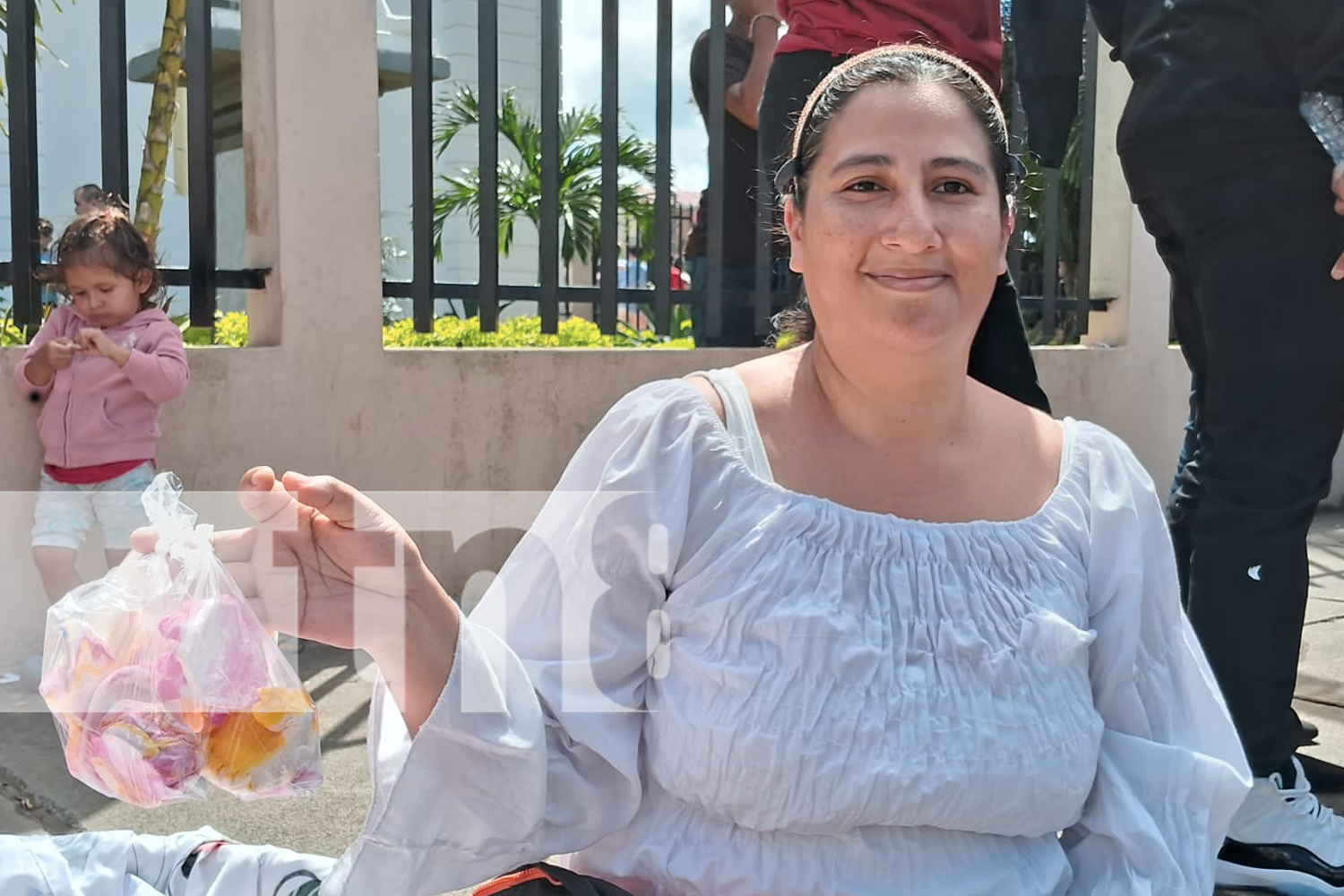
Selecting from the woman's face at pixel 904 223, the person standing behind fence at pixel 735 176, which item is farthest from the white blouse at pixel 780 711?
the person standing behind fence at pixel 735 176

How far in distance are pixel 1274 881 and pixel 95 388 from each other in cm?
321

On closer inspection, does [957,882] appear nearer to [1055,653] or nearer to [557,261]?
[1055,653]

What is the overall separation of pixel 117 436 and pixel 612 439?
263 centimetres

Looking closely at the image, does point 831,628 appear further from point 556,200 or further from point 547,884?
point 556,200

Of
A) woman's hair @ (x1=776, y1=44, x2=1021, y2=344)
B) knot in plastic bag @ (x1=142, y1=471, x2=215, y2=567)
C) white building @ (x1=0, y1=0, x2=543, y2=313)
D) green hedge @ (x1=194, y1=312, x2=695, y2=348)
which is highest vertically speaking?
white building @ (x1=0, y1=0, x2=543, y2=313)

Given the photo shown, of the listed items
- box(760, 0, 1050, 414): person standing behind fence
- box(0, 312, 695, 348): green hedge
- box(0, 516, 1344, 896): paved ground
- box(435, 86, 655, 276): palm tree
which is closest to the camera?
box(760, 0, 1050, 414): person standing behind fence

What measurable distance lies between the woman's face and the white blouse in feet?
0.74

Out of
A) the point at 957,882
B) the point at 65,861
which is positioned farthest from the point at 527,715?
the point at 65,861

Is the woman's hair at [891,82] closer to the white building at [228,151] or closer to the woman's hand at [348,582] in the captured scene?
the woman's hand at [348,582]

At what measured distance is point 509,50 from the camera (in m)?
16.5

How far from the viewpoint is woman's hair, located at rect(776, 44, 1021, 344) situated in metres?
1.64

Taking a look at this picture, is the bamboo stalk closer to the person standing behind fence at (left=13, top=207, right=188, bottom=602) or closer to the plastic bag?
the person standing behind fence at (left=13, top=207, right=188, bottom=602)

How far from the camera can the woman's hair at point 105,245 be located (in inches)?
146

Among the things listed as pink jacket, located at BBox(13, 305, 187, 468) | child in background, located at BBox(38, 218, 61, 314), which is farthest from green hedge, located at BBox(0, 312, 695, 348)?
pink jacket, located at BBox(13, 305, 187, 468)
